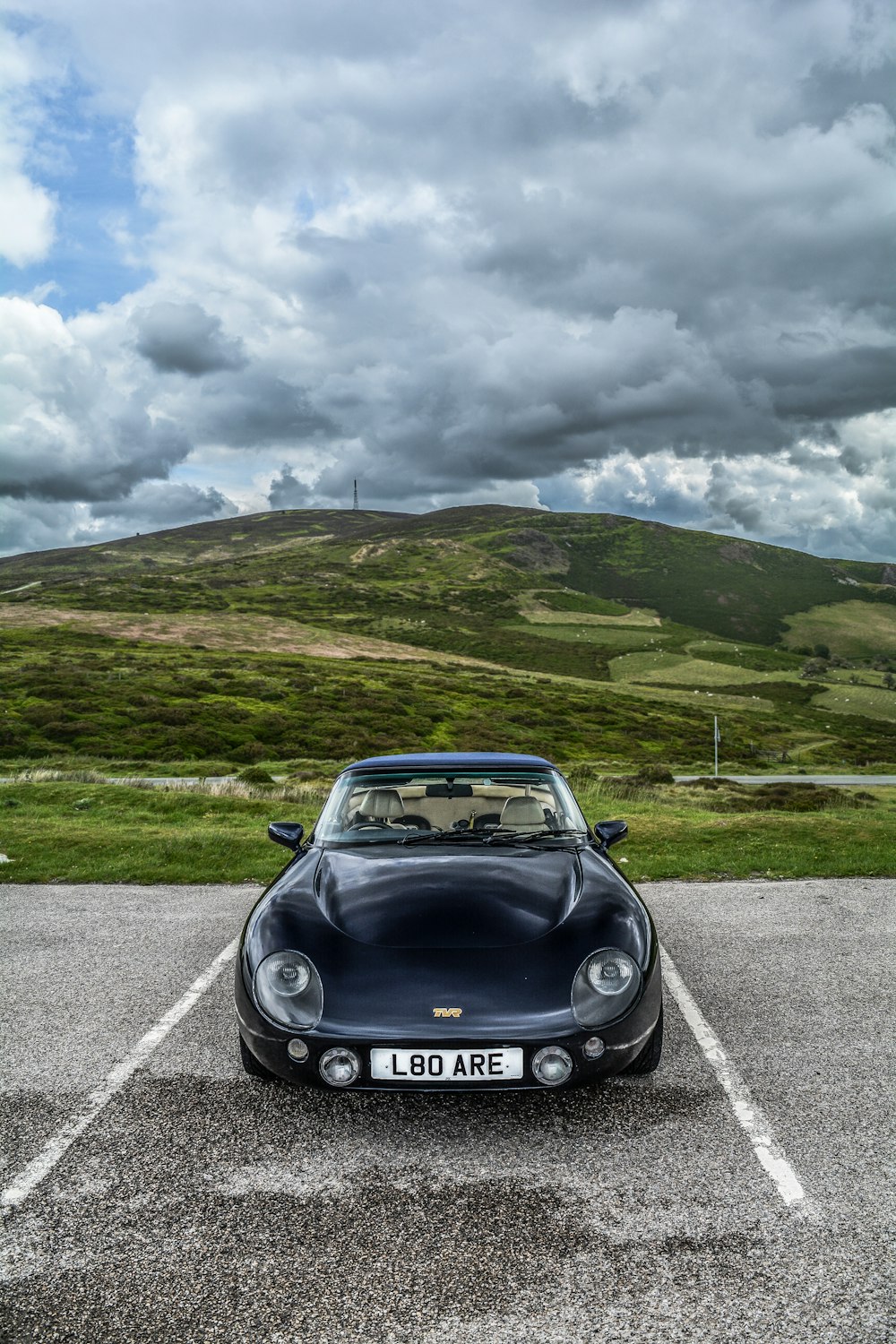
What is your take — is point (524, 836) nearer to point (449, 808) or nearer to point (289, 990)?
point (449, 808)

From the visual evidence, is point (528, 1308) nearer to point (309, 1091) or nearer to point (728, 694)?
point (309, 1091)

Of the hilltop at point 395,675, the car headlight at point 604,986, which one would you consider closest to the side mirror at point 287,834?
the car headlight at point 604,986

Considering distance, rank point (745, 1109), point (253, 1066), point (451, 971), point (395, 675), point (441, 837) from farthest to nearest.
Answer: point (395, 675) → point (441, 837) → point (253, 1066) → point (745, 1109) → point (451, 971)

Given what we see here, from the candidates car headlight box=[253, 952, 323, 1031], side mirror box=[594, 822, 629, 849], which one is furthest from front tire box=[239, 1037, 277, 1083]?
side mirror box=[594, 822, 629, 849]

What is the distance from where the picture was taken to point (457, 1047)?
11.5 feet

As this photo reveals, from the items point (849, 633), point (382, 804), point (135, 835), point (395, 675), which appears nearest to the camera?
point (382, 804)

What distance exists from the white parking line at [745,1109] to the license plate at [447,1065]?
1.13m

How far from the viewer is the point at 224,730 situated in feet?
144

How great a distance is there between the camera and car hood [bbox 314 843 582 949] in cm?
394

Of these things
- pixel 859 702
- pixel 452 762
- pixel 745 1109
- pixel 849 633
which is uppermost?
pixel 452 762

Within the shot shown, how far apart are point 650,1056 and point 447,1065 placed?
129 centimetres

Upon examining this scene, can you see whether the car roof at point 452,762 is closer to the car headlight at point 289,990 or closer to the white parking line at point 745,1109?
the white parking line at point 745,1109

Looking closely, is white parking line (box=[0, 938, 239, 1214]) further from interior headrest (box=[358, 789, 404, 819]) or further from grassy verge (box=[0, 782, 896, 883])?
grassy verge (box=[0, 782, 896, 883])

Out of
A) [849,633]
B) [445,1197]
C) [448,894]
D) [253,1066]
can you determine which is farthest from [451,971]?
[849,633]
